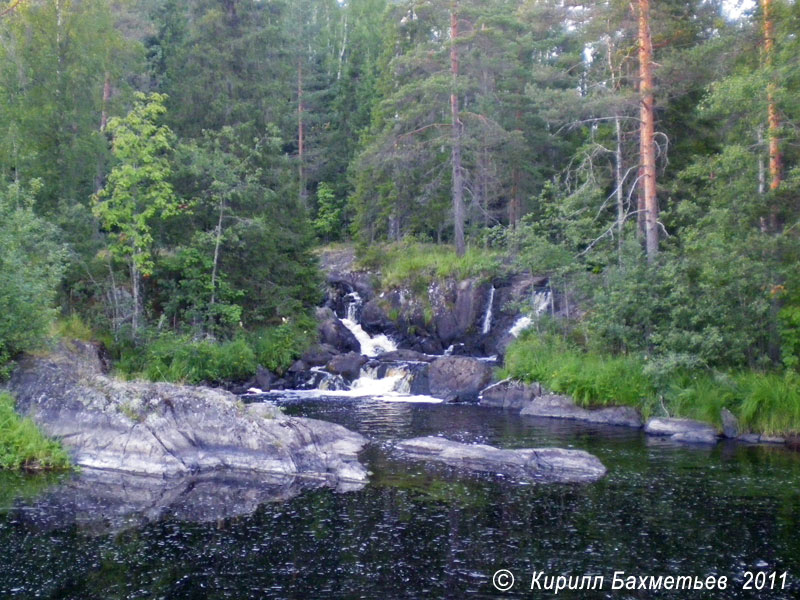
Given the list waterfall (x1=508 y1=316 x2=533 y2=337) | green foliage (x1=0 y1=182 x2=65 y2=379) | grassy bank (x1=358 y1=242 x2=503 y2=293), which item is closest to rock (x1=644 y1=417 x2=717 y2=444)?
waterfall (x1=508 y1=316 x2=533 y2=337)

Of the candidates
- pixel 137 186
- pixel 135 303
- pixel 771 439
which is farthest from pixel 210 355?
pixel 771 439

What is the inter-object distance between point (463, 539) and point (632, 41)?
18.5m

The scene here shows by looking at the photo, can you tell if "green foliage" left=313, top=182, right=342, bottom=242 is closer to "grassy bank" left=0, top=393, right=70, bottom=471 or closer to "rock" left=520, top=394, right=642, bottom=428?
"rock" left=520, top=394, right=642, bottom=428

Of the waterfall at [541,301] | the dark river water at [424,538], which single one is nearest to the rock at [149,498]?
the dark river water at [424,538]

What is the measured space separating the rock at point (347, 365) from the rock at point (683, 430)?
1037 cm

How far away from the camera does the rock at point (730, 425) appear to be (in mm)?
18922

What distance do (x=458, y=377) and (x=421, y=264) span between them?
847 centimetres

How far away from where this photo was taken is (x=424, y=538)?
444 inches

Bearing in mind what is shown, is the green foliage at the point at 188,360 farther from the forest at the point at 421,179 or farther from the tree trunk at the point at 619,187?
the tree trunk at the point at 619,187

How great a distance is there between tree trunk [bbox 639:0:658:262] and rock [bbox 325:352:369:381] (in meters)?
10.1

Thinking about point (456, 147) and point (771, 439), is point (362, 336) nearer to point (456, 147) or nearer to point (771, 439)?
point (456, 147)

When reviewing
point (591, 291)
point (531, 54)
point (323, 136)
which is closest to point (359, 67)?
point (323, 136)

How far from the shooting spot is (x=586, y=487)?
46.5ft

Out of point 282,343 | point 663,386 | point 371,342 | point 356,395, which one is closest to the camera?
point 663,386
